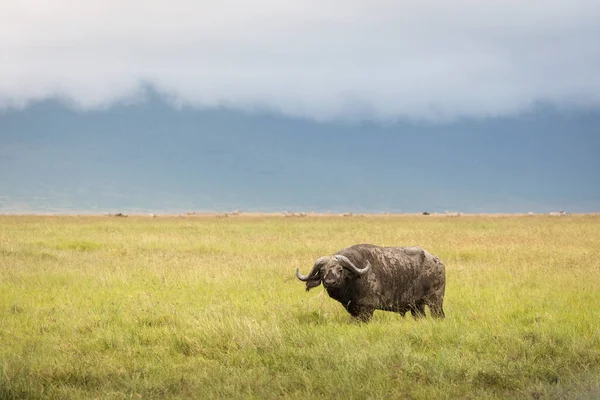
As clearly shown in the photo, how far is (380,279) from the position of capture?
12.4 meters

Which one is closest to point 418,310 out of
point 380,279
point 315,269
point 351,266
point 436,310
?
point 436,310

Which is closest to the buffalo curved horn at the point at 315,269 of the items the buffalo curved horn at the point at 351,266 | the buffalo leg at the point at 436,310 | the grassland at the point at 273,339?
the buffalo curved horn at the point at 351,266

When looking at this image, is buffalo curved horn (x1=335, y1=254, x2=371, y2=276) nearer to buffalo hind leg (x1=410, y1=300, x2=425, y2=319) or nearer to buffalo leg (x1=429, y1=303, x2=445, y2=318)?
buffalo hind leg (x1=410, y1=300, x2=425, y2=319)

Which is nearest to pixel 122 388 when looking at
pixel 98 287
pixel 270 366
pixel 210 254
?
pixel 270 366

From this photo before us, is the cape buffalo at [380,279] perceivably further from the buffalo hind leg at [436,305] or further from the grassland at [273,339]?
the grassland at [273,339]

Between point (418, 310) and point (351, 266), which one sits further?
→ point (418, 310)

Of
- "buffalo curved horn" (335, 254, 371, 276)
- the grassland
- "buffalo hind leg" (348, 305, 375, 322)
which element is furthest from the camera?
"buffalo hind leg" (348, 305, 375, 322)

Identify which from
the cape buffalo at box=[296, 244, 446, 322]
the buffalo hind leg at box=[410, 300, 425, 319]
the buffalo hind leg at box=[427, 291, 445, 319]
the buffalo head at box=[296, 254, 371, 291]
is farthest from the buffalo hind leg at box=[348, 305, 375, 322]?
the buffalo hind leg at box=[427, 291, 445, 319]

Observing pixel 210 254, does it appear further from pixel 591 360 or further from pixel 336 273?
pixel 591 360

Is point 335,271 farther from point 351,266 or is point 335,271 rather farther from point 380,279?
point 380,279

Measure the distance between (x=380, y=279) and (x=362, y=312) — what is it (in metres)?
0.67

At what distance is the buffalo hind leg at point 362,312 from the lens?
40.5ft

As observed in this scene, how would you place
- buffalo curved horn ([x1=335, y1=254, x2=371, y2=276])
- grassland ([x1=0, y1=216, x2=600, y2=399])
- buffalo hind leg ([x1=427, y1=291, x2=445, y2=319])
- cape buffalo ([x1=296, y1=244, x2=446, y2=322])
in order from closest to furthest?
grassland ([x1=0, y1=216, x2=600, y2=399]) < buffalo curved horn ([x1=335, y1=254, x2=371, y2=276]) < cape buffalo ([x1=296, y1=244, x2=446, y2=322]) < buffalo hind leg ([x1=427, y1=291, x2=445, y2=319])

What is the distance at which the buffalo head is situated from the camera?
11664 mm
